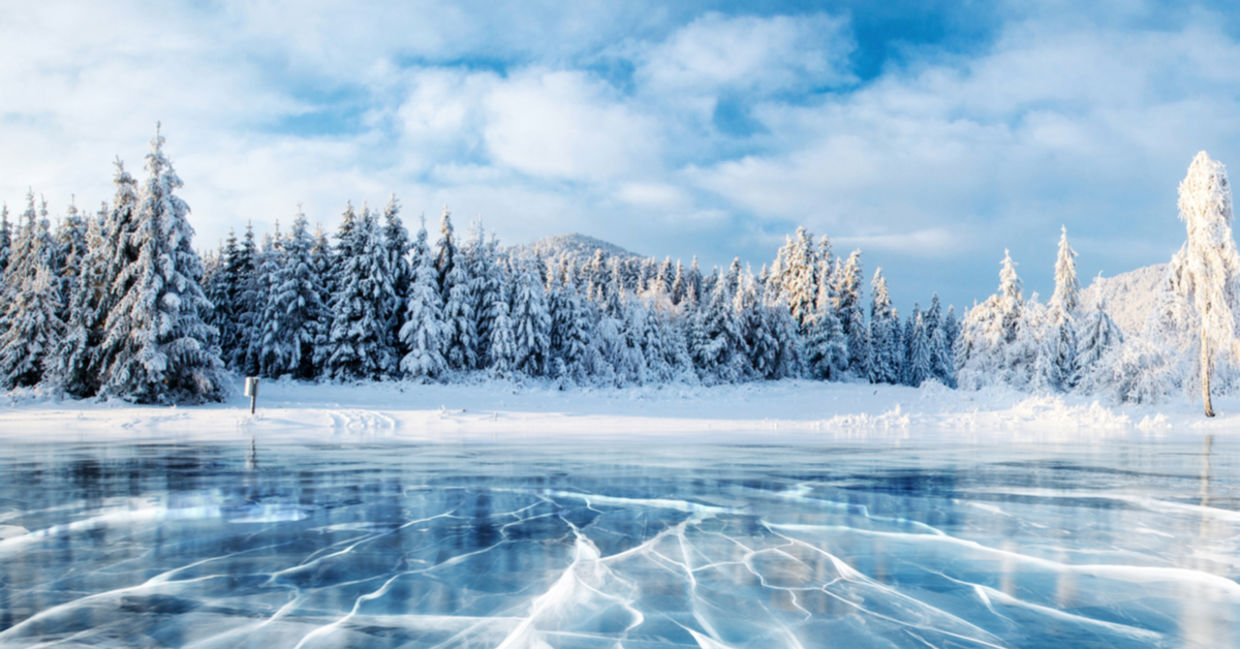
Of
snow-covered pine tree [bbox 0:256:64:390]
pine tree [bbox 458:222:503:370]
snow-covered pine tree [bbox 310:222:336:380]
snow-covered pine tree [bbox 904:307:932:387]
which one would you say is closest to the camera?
snow-covered pine tree [bbox 0:256:64:390]

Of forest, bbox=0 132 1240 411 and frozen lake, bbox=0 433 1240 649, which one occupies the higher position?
forest, bbox=0 132 1240 411

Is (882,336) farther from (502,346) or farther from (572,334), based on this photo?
(502,346)

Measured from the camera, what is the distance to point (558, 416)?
2455 cm

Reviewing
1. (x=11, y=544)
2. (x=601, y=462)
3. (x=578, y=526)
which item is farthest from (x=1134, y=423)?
(x=11, y=544)

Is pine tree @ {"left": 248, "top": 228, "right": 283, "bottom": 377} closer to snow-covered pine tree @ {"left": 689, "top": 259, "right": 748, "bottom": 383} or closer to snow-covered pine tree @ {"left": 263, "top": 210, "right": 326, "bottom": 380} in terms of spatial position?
snow-covered pine tree @ {"left": 263, "top": 210, "right": 326, "bottom": 380}

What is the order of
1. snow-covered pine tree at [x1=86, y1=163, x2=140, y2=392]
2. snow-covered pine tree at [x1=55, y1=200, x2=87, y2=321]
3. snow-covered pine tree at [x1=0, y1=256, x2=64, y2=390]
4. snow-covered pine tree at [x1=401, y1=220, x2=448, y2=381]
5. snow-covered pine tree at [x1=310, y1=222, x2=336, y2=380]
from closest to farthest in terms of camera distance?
snow-covered pine tree at [x1=86, y1=163, x2=140, y2=392] < snow-covered pine tree at [x1=0, y1=256, x2=64, y2=390] < snow-covered pine tree at [x1=55, y1=200, x2=87, y2=321] < snow-covered pine tree at [x1=401, y1=220, x2=448, y2=381] < snow-covered pine tree at [x1=310, y1=222, x2=336, y2=380]

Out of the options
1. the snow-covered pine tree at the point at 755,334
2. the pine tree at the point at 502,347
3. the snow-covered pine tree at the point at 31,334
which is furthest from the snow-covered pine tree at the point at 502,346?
the snow-covered pine tree at the point at 755,334

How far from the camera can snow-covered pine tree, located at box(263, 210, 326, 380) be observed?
39822 millimetres

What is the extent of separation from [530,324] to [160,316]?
20.4 meters

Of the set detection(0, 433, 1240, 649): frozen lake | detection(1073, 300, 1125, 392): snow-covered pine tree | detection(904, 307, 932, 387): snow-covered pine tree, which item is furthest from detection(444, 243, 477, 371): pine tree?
detection(904, 307, 932, 387): snow-covered pine tree

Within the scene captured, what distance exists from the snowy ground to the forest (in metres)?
2.38

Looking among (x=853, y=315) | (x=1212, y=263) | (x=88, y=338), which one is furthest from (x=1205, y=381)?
(x=853, y=315)

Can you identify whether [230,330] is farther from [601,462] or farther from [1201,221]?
[1201,221]

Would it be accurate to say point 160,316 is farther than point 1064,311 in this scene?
No
